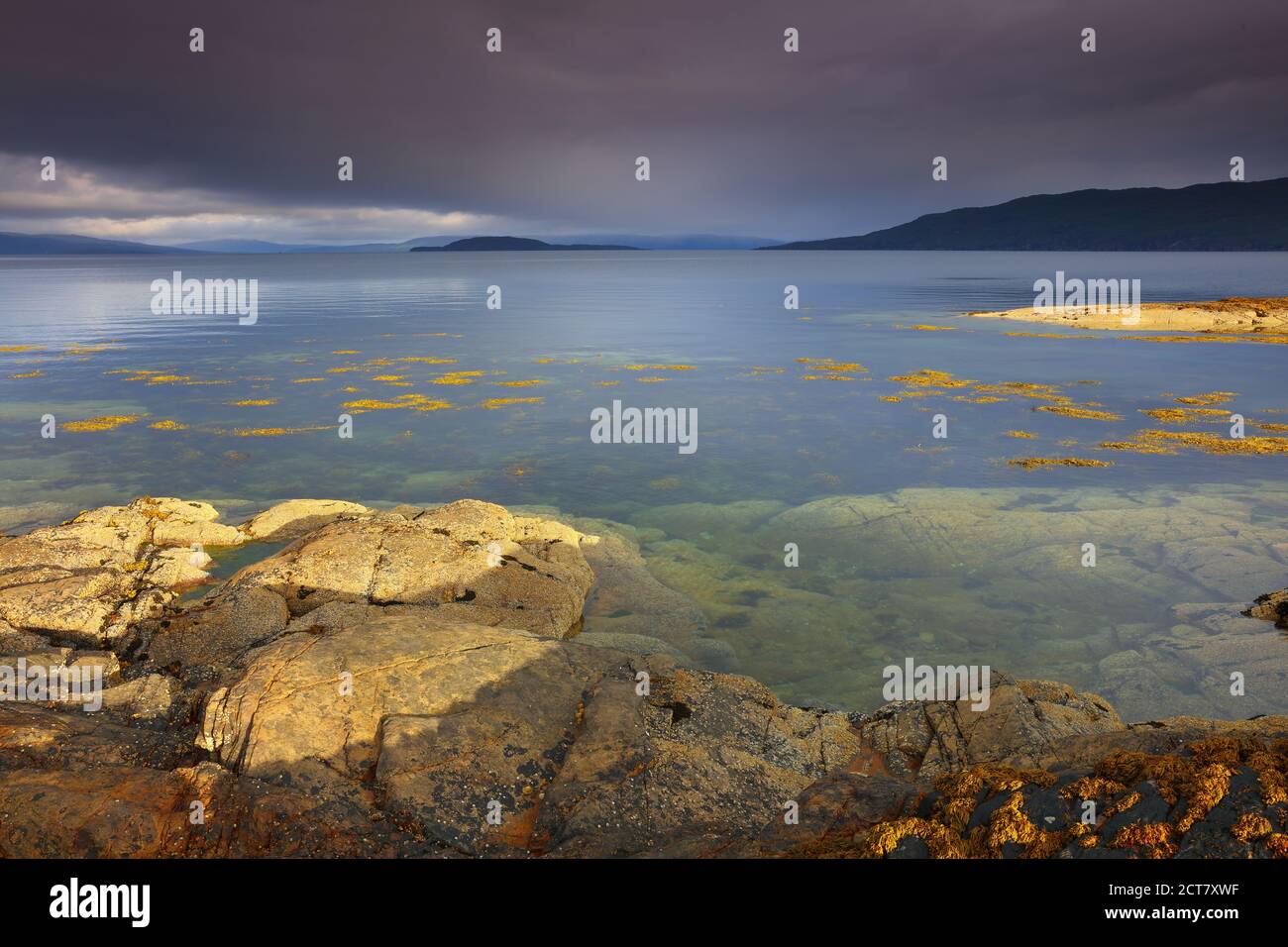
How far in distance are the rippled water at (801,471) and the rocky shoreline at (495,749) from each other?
3.11 metres

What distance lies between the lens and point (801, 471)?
81.0 feet

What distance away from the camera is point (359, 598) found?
1302 cm

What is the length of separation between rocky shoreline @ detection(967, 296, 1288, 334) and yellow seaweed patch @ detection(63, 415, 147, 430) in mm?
67369

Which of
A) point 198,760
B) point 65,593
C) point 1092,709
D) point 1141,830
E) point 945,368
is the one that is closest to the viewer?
point 1141,830

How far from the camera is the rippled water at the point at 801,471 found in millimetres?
14148

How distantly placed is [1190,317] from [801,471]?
57.2m

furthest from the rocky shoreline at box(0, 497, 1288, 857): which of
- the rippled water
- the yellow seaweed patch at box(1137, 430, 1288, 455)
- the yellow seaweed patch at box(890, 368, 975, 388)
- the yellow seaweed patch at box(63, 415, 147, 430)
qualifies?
the yellow seaweed patch at box(890, 368, 975, 388)

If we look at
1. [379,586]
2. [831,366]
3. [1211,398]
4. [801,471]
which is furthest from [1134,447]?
[379,586]

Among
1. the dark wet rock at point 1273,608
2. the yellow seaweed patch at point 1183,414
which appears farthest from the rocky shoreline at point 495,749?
the yellow seaweed patch at point 1183,414

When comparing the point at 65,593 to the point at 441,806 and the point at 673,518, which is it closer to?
the point at 441,806

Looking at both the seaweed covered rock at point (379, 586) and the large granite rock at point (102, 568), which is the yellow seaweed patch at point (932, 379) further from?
the large granite rock at point (102, 568)

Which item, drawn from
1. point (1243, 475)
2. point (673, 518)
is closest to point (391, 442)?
point (673, 518)

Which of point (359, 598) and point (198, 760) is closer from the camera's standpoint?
point (198, 760)

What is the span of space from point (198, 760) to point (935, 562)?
47.3 feet
